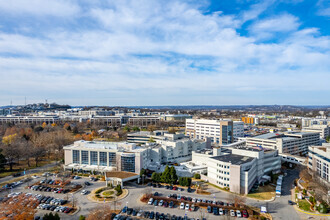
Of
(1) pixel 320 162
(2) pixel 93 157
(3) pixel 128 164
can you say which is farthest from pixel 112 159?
(1) pixel 320 162

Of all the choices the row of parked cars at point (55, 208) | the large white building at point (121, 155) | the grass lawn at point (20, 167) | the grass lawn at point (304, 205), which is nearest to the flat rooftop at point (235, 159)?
the grass lawn at point (304, 205)

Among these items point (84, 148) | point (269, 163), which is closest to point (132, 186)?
point (84, 148)

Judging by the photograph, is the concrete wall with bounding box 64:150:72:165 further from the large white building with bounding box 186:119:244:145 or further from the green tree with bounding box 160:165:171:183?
the large white building with bounding box 186:119:244:145

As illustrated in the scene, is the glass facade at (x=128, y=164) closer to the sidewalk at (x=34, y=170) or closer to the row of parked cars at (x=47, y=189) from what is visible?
the row of parked cars at (x=47, y=189)

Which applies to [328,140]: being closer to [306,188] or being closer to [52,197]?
[306,188]

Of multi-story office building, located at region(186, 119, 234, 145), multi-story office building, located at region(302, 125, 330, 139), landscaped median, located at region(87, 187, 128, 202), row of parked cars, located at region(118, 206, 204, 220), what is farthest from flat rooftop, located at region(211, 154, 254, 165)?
multi-story office building, located at region(302, 125, 330, 139)
